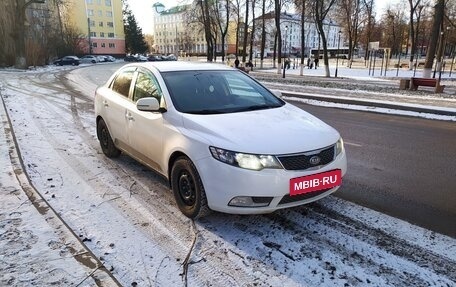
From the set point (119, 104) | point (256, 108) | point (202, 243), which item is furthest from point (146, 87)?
point (202, 243)

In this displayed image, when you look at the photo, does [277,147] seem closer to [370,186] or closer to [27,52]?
[370,186]

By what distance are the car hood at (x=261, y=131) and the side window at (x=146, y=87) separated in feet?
2.47

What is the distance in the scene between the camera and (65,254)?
3.16m

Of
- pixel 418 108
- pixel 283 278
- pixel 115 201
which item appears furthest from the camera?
pixel 418 108

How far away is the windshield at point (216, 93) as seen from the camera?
13.7 ft

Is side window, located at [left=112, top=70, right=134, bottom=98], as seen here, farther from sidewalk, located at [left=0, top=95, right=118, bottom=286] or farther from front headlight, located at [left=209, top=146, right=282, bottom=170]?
front headlight, located at [left=209, top=146, right=282, bottom=170]

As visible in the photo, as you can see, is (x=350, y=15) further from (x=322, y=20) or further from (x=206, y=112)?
(x=206, y=112)

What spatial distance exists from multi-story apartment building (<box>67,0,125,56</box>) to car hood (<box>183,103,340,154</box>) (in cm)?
9292

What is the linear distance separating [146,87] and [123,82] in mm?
904

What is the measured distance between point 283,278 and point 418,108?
33.1 ft

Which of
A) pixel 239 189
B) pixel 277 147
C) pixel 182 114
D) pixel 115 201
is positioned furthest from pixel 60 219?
pixel 277 147

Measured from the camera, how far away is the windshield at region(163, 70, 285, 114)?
4.18 metres

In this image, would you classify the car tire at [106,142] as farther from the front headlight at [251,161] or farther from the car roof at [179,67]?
the front headlight at [251,161]

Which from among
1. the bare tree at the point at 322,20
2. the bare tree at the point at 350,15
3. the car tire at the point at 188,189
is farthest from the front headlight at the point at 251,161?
the bare tree at the point at 350,15
